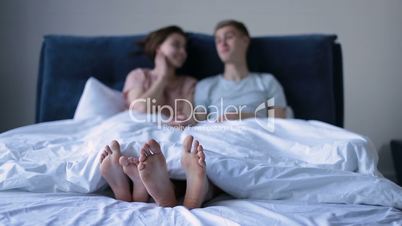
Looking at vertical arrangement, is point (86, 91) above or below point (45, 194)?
above

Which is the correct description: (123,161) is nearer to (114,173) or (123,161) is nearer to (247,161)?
(114,173)

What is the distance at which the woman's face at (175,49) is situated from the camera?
1.74 m

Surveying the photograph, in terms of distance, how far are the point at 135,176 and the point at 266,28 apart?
1578 millimetres

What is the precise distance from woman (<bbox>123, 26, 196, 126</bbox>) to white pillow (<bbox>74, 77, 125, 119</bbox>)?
0.17ft

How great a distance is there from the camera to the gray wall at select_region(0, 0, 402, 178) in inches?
86.1

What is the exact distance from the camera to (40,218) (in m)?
0.75

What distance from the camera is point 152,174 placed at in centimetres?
88

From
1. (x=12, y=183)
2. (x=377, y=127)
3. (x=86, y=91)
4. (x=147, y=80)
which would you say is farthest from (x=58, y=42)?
(x=377, y=127)

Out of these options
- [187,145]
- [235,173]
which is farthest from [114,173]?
[235,173]

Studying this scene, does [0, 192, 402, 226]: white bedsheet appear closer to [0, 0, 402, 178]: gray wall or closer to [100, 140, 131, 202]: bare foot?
[100, 140, 131, 202]: bare foot

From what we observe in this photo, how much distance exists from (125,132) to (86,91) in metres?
0.58

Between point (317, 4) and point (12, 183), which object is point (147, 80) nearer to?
point (12, 183)

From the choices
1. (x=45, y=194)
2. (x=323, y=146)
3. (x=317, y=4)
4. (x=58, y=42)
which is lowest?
(x=45, y=194)

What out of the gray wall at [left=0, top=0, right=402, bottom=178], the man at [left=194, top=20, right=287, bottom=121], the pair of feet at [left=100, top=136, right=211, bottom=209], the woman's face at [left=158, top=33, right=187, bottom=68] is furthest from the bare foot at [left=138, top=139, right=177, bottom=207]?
the gray wall at [left=0, top=0, right=402, bottom=178]
